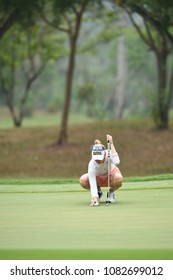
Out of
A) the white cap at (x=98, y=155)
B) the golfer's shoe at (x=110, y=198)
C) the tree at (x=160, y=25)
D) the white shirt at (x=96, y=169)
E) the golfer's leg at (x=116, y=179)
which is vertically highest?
the tree at (x=160, y=25)

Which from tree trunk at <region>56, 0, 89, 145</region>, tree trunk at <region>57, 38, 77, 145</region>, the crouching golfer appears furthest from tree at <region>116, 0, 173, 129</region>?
the crouching golfer

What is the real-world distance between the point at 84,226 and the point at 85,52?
40.3 metres

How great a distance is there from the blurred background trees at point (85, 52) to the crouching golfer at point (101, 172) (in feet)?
49.2

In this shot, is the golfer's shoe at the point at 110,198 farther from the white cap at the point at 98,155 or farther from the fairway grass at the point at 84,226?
the white cap at the point at 98,155

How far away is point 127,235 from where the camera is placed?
9.37 m

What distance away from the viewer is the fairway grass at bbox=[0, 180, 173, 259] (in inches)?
334

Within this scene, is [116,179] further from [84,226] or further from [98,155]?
[84,226]

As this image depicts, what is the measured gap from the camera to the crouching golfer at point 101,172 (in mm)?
11812

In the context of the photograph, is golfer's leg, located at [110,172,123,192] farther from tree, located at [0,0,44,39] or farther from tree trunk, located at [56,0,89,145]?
tree trunk, located at [56,0,89,145]

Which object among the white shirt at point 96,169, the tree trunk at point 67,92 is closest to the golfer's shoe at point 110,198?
the white shirt at point 96,169

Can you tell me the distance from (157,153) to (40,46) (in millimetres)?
15098

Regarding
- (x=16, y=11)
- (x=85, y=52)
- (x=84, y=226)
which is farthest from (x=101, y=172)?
(x=85, y=52)

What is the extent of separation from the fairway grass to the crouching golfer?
21 cm

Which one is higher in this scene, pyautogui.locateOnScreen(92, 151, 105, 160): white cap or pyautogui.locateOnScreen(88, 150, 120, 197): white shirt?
pyautogui.locateOnScreen(92, 151, 105, 160): white cap
